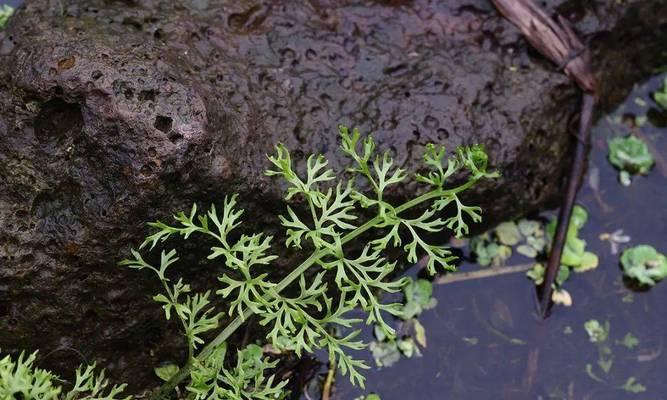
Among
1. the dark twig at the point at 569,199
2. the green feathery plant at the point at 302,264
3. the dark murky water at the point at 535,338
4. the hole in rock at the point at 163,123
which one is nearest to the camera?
the green feathery plant at the point at 302,264

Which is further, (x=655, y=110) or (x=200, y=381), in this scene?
(x=655, y=110)

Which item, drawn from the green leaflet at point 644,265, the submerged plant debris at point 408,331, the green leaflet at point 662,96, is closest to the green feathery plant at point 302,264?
the submerged plant debris at point 408,331

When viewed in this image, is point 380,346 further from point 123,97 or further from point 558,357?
point 123,97

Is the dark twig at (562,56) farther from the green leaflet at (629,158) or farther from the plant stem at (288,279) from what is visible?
the plant stem at (288,279)

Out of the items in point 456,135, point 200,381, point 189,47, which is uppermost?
point 189,47

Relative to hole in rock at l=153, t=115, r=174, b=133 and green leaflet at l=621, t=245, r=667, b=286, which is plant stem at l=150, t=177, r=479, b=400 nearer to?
hole in rock at l=153, t=115, r=174, b=133

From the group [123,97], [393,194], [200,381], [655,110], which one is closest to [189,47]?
[123,97]
